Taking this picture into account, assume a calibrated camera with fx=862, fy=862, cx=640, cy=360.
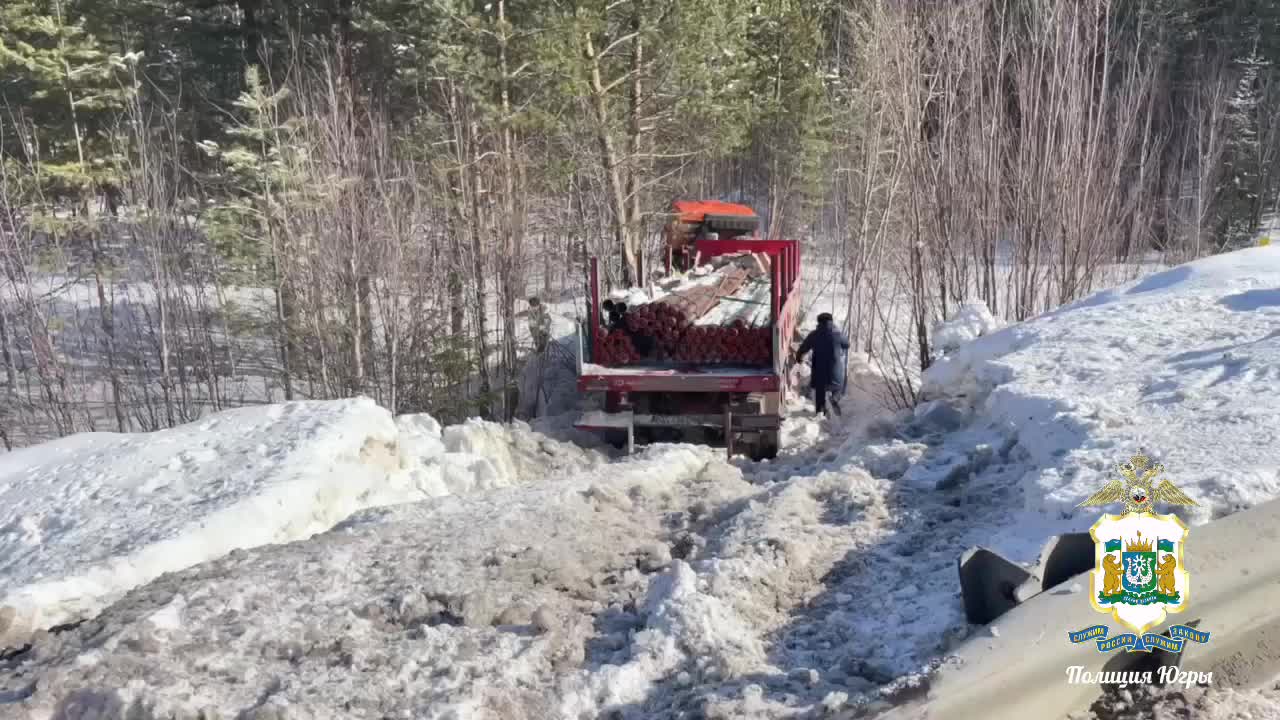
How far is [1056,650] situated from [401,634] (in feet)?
9.99

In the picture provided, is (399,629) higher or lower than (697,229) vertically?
lower

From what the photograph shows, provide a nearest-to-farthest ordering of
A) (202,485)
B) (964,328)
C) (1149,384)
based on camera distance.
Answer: (202,485)
(1149,384)
(964,328)

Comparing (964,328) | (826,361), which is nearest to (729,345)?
(826,361)

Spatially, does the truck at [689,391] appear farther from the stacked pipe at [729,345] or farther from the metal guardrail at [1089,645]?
the metal guardrail at [1089,645]

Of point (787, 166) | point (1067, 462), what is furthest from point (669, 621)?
point (787, 166)

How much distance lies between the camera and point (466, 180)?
499 inches

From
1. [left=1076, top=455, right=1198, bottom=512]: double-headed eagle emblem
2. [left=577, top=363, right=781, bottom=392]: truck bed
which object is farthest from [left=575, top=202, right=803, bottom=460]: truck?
[left=1076, top=455, right=1198, bottom=512]: double-headed eagle emblem

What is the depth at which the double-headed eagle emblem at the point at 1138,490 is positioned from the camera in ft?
13.9

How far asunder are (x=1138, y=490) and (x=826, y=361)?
5930 mm

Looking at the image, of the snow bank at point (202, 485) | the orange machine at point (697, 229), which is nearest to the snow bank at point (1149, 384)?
the snow bank at point (202, 485)

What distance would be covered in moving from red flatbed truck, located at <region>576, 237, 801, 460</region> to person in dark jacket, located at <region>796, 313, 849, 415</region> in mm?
941

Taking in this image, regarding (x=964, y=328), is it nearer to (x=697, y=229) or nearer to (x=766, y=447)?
(x=766, y=447)

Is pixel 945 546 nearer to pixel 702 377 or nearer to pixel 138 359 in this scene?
pixel 702 377

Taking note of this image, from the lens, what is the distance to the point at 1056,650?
3098 mm
